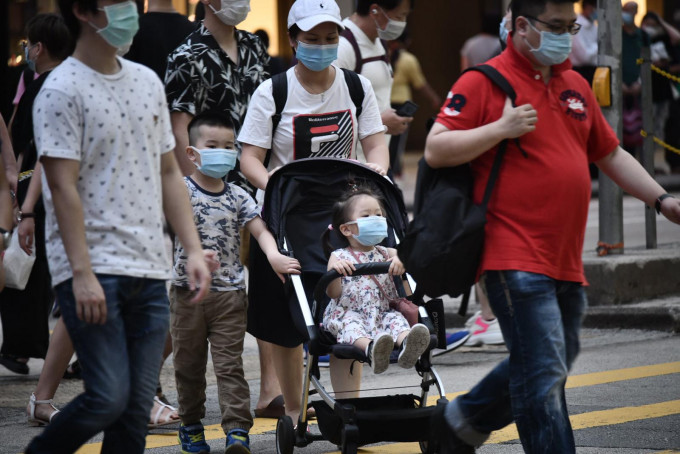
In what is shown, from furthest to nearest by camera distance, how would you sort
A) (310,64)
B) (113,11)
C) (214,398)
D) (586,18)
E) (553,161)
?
(586,18), (214,398), (310,64), (553,161), (113,11)

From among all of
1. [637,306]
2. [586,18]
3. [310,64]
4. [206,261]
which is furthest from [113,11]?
[586,18]

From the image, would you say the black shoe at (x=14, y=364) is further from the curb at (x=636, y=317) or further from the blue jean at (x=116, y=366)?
the curb at (x=636, y=317)

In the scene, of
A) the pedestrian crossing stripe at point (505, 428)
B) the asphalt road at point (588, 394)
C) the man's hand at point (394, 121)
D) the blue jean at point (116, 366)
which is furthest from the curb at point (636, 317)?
the blue jean at point (116, 366)

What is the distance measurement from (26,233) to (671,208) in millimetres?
2849

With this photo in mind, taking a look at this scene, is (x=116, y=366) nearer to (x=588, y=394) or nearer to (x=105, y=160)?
(x=105, y=160)

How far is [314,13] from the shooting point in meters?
5.72

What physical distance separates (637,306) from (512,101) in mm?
4923

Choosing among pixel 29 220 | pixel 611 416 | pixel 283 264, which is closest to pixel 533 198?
pixel 283 264

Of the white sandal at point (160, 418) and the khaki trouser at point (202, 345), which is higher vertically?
the khaki trouser at point (202, 345)

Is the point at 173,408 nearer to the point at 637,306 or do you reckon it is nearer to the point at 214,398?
the point at 214,398

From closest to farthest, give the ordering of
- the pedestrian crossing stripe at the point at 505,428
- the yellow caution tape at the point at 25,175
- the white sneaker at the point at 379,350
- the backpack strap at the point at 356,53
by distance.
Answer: the white sneaker at the point at 379,350, the pedestrian crossing stripe at the point at 505,428, the yellow caution tape at the point at 25,175, the backpack strap at the point at 356,53

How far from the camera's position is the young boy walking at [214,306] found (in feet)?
17.9

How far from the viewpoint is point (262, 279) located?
582cm

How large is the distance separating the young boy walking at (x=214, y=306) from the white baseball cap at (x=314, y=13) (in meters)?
0.65
